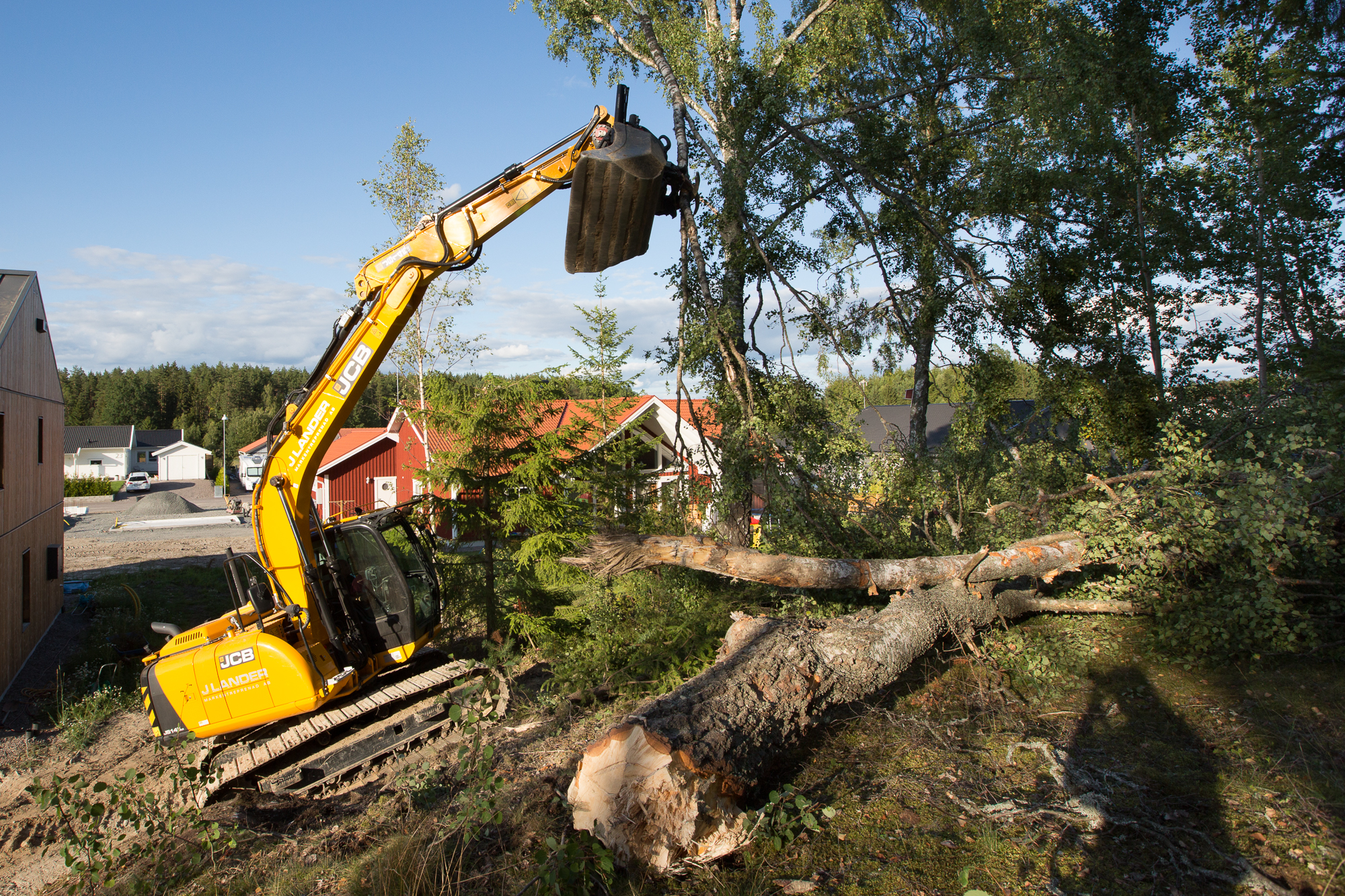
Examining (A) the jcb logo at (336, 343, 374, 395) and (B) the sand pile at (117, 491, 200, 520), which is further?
(B) the sand pile at (117, 491, 200, 520)

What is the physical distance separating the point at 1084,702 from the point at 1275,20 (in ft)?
29.7

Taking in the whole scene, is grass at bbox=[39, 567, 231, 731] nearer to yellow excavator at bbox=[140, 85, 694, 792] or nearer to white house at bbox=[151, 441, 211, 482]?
yellow excavator at bbox=[140, 85, 694, 792]

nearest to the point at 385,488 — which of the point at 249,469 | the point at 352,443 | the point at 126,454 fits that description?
the point at 352,443

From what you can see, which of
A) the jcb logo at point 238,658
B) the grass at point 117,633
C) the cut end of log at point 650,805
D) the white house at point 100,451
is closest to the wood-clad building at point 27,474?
the grass at point 117,633

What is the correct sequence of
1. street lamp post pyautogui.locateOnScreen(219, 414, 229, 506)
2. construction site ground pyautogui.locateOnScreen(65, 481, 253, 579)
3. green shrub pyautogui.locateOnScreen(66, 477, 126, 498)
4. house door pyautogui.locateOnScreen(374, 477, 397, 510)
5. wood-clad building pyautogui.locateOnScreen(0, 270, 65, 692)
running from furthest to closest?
street lamp post pyautogui.locateOnScreen(219, 414, 229, 506) → green shrub pyautogui.locateOnScreen(66, 477, 126, 498) → house door pyautogui.locateOnScreen(374, 477, 397, 510) → construction site ground pyautogui.locateOnScreen(65, 481, 253, 579) → wood-clad building pyautogui.locateOnScreen(0, 270, 65, 692)

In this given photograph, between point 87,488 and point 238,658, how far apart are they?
162ft

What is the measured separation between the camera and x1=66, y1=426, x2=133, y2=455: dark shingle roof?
2373 inches

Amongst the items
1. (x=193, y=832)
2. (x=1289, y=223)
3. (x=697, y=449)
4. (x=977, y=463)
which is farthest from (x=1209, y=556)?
(x=1289, y=223)

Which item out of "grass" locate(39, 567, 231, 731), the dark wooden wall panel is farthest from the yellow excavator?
the dark wooden wall panel

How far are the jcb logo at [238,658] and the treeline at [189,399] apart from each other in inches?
2711

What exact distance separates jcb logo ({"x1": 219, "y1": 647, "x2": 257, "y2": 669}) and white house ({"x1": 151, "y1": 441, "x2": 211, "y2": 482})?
6881 centimetres

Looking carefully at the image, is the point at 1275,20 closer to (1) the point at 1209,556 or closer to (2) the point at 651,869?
(1) the point at 1209,556

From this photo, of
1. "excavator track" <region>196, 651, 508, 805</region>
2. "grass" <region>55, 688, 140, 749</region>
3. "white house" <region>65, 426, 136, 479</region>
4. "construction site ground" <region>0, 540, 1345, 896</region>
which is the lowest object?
"grass" <region>55, 688, 140, 749</region>

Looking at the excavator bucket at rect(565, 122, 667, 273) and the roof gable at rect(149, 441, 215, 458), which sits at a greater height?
the excavator bucket at rect(565, 122, 667, 273)
